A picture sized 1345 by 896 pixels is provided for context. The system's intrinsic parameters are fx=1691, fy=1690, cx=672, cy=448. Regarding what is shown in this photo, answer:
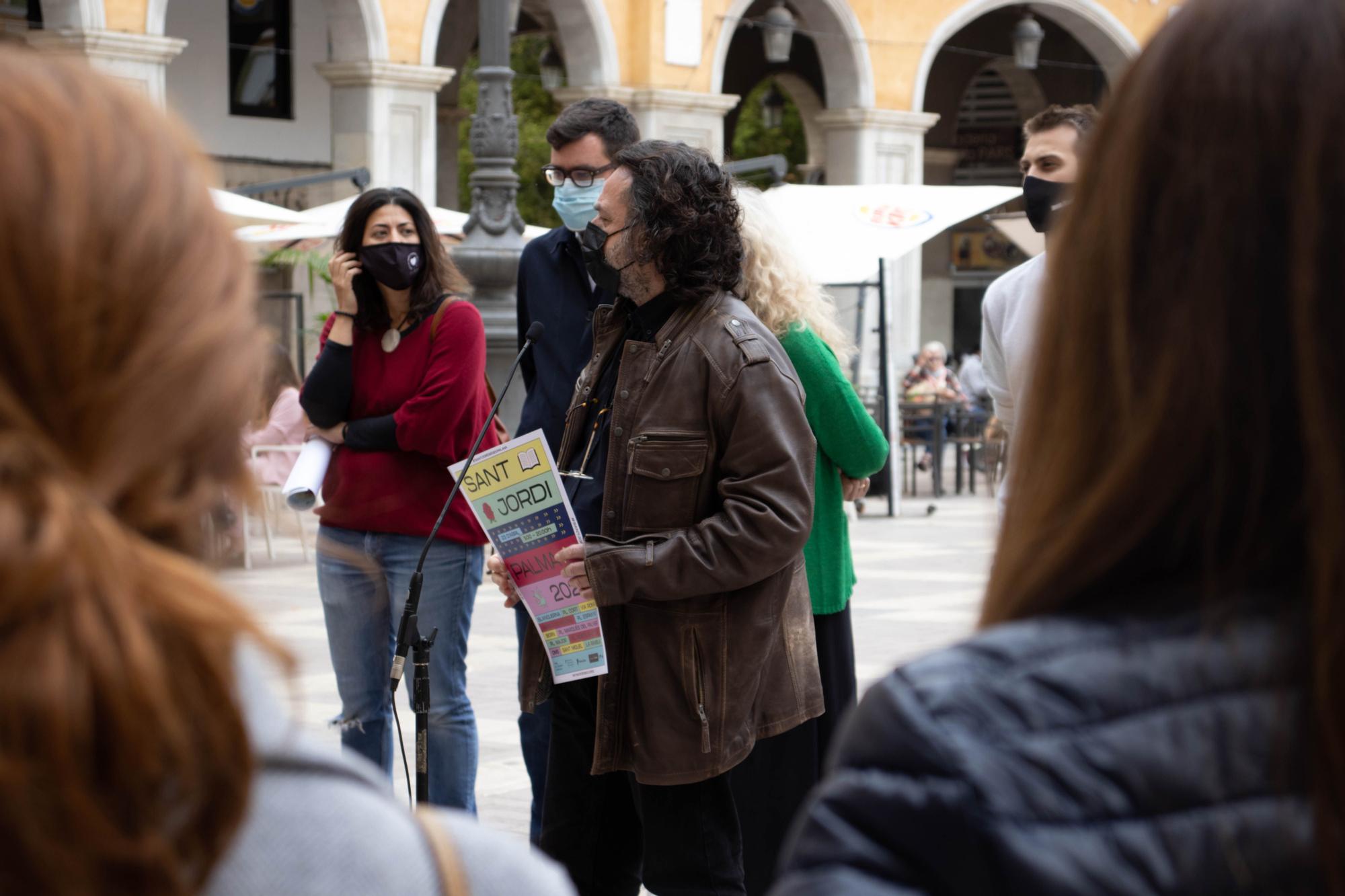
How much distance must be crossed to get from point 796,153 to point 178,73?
72.2 feet

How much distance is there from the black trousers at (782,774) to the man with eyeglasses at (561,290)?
56 cm

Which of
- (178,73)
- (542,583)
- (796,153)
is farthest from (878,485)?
(796,153)

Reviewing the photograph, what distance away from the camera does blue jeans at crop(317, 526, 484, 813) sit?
192 inches

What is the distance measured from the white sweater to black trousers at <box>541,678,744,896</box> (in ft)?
4.04

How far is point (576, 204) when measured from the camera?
499 centimetres

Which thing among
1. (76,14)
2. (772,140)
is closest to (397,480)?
(76,14)

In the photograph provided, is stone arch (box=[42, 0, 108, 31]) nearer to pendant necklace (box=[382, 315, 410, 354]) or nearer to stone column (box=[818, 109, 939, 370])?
stone column (box=[818, 109, 939, 370])

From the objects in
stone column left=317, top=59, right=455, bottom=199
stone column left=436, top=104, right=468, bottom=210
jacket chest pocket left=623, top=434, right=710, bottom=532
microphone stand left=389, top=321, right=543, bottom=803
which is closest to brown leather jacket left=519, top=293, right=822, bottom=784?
jacket chest pocket left=623, top=434, right=710, bottom=532

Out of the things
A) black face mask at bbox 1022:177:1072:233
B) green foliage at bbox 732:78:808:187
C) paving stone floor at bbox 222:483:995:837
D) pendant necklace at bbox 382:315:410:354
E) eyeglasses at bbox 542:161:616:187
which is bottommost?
paving stone floor at bbox 222:483:995:837

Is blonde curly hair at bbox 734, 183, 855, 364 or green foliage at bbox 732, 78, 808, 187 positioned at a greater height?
green foliage at bbox 732, 78, 808, 187

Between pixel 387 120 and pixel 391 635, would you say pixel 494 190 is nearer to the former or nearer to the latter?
pixel 391 635

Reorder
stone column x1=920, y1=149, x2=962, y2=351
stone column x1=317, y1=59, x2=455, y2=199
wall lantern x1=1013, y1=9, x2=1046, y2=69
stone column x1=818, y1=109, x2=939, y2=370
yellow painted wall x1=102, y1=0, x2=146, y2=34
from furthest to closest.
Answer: stone column x1=920, y1=149, x2=962, y2=351 < stone column x1=818, y1=109, x2=939, y2=370 < wall lantern x1=1013, y1=9, x2=1046, y2=69 < stone column x1=317, y1=59, x2=455, y2=199 < yellow painted wall x1=102, y1=0, x2=146, y2=34

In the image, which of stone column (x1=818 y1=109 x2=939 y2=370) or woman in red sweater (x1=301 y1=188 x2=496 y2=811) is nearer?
woman in red sweater (x1=301 y1=188 x2=496 y2=811)

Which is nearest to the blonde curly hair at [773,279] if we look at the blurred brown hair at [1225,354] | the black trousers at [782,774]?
the black trousers at [782,774]
